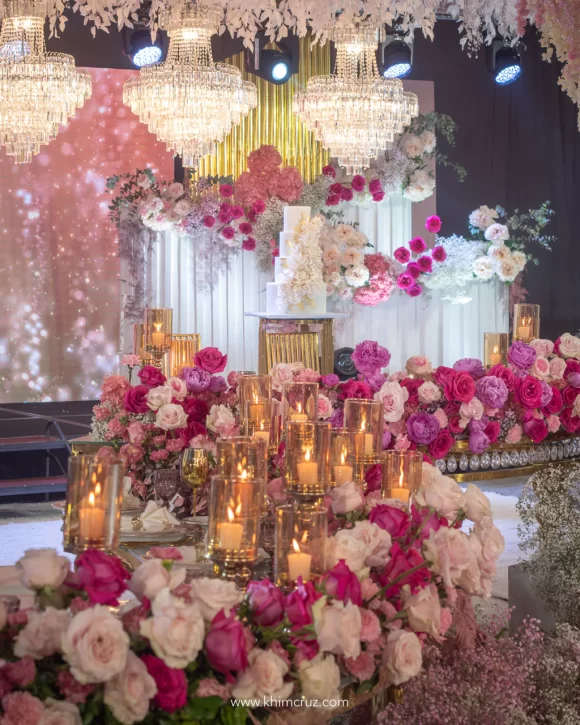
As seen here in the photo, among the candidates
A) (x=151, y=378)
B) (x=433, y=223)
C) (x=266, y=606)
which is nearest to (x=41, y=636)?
(x=266, y=606)

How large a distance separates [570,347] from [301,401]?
1.35m

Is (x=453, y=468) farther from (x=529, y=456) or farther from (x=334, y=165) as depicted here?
(x=334, y=165)

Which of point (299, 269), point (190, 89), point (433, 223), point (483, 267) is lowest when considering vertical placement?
point (299, 269)

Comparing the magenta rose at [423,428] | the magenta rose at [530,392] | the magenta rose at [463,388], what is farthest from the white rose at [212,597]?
the magenta rose at [530,392]

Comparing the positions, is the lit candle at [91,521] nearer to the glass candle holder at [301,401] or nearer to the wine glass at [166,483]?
the glass candle holder at [301,401]

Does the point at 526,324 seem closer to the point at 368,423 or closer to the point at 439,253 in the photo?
the point at 368,423

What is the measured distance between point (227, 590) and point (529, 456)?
2.01m

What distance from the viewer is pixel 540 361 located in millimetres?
3438

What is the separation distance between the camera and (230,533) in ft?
5.56

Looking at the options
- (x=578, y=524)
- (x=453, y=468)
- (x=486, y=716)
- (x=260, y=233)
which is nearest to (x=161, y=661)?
(x=486, y=716)

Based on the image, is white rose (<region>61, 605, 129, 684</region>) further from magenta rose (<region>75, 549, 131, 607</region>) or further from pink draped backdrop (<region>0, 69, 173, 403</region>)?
pink draped backdrop (<region>0, 69, 173, 403</region>)

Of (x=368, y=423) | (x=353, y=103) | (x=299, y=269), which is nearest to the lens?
(x=368, y=423)

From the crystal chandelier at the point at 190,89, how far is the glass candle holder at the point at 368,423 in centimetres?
439

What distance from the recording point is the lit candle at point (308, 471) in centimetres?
200
